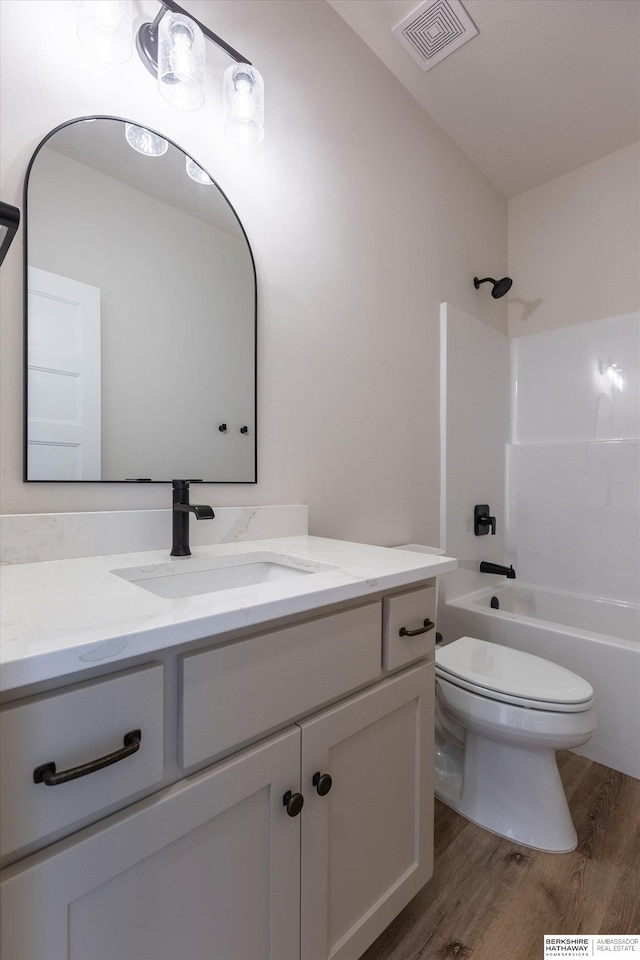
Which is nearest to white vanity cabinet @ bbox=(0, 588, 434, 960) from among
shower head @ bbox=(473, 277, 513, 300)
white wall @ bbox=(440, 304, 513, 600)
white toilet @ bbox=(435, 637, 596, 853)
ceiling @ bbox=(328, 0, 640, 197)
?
white toilet @ bbox=(435, 637, 596, 853)

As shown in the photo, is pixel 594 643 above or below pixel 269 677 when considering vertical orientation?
below

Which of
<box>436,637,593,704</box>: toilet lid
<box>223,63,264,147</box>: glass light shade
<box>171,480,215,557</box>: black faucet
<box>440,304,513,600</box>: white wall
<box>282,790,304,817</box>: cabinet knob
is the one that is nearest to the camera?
<box>282,790,304,817</box>: cabinet knob

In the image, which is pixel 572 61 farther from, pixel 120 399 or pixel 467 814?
pixel 467 814

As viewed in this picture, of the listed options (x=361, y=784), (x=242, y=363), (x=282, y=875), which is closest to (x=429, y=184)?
(x=242, y=363)

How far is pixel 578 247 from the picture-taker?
2.44m

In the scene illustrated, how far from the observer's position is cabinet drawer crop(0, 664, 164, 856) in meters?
0.48

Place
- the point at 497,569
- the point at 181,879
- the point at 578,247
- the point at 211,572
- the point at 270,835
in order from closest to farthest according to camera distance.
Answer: the point at 181,879
the point at 270,835
the point at 211,572
the point at 497,569
the point at 578,247

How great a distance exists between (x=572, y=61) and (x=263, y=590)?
2.39 metres

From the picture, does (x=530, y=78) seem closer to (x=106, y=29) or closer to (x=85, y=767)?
(x=106, y=29)

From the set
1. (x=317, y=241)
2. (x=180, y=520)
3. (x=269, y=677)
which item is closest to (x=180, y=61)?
(x=317, y=241)

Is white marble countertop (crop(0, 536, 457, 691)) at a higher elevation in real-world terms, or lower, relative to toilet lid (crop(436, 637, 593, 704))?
higher

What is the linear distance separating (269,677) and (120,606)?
25cm

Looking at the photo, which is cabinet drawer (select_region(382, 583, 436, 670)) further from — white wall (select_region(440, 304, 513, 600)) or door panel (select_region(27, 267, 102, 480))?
white wall (select_region(440, 304, 513, 600))

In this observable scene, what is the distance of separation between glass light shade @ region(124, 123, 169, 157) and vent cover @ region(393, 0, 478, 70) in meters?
1.16
